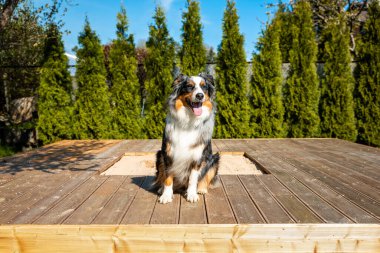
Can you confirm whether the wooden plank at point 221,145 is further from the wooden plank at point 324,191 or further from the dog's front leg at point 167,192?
the dog's front leg at point 167,192

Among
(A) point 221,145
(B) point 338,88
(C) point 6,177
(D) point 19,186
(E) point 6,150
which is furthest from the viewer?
(E) point 6,150

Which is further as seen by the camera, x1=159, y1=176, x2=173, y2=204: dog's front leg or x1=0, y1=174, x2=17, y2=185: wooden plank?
x1=0, y1=174, x2=17, y2=185: wooden plank

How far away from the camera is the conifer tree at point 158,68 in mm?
7980

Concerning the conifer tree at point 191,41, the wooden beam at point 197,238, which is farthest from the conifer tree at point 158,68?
the wooden beam at point 197,238

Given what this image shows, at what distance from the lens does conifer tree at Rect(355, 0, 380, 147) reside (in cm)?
779

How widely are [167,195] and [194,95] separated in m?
1.05

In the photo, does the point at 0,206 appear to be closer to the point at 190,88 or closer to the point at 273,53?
the point at 190,88

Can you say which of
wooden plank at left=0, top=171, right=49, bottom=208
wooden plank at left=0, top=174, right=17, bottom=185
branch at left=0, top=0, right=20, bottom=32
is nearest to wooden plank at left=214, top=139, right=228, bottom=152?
wooden plank at left=0, top=171, right=49, bottom=208

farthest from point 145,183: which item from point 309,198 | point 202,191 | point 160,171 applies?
point 309,198

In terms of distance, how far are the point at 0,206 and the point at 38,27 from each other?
373 inches

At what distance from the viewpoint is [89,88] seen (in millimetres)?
7883

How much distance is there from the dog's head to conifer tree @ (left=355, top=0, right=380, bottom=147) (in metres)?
7.05

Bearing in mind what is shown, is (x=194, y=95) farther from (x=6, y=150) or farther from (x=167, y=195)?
(x=6, y=150)

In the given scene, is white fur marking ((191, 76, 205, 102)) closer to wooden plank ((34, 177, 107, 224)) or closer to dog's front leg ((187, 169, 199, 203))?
dog's front leg ((187, 169, 199, 203))
